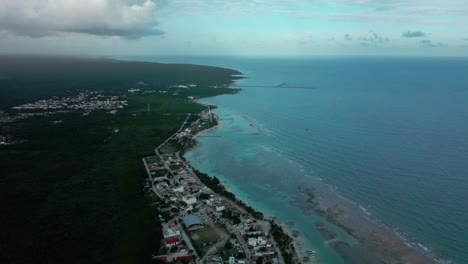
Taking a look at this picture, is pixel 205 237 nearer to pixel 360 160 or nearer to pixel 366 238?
pixel 366 238

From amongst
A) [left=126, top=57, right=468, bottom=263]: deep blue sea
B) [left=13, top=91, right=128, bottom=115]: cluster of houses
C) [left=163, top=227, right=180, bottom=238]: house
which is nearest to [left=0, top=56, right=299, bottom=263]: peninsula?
[left=163, top=227, right=180, bottom=238]: house

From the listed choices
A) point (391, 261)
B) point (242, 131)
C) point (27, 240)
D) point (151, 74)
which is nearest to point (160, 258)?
point (27, 240)

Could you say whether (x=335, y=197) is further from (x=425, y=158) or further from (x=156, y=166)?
(x=156, y=166)

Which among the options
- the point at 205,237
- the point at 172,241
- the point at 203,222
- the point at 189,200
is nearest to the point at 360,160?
the point at 189,200

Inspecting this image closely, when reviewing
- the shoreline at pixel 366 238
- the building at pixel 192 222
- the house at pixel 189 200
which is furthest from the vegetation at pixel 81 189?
the shoreline at pixel 366 238

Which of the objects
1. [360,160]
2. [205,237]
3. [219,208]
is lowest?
[205,237]

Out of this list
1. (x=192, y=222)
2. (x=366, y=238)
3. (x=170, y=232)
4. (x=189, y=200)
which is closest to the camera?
(x=366, y=238)
